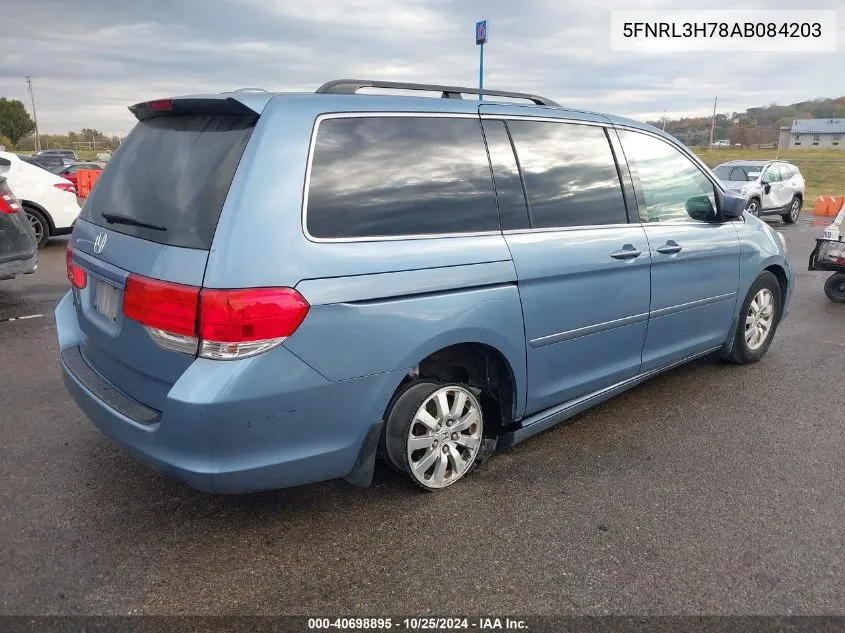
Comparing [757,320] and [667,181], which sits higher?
[667,181]

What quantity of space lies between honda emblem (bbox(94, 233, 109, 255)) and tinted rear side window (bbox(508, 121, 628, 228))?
1.94 m

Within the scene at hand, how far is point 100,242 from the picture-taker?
2.86 metres

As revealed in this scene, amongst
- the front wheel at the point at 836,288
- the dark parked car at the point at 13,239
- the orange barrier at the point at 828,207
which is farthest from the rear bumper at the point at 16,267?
the orange barrier at the point at 828,207

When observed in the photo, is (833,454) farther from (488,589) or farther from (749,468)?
(488,589)

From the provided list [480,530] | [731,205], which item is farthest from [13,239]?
[731,205]

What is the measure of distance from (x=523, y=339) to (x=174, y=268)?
160cm

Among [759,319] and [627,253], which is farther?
[759,319]

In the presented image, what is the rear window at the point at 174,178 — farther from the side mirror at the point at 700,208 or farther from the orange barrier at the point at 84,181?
the orange barrier at the point at 84,181

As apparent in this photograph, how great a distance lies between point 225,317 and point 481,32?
42.0ft

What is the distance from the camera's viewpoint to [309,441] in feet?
8.30

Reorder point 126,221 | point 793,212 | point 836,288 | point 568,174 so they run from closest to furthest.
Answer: point 126,221 → point 568,174 → point 836,288 → point 793,212

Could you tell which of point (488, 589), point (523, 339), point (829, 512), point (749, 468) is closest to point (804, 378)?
point (749, 468)

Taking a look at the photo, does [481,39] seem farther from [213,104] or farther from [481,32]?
[213,104]

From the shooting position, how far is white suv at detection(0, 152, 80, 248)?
9.83 metres
